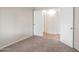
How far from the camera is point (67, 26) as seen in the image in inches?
63.2

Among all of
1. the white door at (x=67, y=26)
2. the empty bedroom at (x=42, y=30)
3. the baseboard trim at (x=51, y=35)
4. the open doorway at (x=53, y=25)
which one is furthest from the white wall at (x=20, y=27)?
the white door at (x=67, y=26)

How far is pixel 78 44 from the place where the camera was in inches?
55.8

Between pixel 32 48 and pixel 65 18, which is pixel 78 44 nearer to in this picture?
pixel 65 18

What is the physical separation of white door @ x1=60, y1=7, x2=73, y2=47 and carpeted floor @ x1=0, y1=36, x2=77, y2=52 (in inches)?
4.9

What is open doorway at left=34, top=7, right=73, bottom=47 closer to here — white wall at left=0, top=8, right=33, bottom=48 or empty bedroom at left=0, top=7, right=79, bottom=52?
empty bedroom at left=0, top=7, right=79, bottom=52

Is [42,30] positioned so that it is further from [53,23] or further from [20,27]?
[20,27]

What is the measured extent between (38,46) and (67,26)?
0.55 metres

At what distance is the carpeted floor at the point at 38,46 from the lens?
1.38 m

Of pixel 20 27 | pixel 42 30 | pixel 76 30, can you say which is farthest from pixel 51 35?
pixel 20 27

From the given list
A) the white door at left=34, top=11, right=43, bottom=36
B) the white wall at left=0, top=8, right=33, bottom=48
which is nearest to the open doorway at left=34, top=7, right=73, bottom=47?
the white door at left=34, top=11, right=43, bottom=36

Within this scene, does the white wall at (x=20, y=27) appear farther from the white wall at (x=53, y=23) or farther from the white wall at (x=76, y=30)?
the white wall at (x=76, y=30)

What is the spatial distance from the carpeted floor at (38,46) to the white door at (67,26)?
12 centimetres
